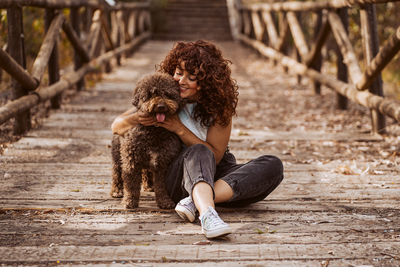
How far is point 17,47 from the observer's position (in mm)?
5172

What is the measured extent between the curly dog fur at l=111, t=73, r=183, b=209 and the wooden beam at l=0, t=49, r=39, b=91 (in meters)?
1.67

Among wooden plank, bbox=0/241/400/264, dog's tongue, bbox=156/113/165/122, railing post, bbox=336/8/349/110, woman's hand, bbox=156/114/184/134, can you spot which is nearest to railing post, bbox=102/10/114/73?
railing post, bbox=336/8/349/110

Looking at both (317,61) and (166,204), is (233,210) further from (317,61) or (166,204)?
(317,61)

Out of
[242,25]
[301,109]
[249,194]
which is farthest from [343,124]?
[242,25]

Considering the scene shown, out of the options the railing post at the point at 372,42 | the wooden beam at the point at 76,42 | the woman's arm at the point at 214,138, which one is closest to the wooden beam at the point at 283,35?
the wooden beam at the point at 76,42

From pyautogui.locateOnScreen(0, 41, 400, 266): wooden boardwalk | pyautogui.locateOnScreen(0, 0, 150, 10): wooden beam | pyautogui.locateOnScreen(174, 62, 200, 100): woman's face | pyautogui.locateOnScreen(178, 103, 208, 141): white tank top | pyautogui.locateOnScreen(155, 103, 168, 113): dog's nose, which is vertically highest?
pyautogui.locateOnScreen(0, 0, 150, 10): wooden beam

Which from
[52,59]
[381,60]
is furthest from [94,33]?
[381,60]

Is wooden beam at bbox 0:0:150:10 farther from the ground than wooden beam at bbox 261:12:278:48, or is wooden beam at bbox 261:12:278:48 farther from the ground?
wooden beam at bbox 0:0:150:10

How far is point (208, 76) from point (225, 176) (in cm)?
65

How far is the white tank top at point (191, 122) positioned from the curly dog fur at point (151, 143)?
12cm

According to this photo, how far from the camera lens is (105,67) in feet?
32.6

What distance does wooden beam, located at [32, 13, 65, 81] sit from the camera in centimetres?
554

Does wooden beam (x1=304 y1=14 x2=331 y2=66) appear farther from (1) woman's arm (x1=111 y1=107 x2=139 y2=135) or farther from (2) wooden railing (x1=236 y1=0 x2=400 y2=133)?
(1) woman's arm (x1=111 y1=107 x2=139 y2=135)

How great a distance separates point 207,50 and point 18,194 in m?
1.61
